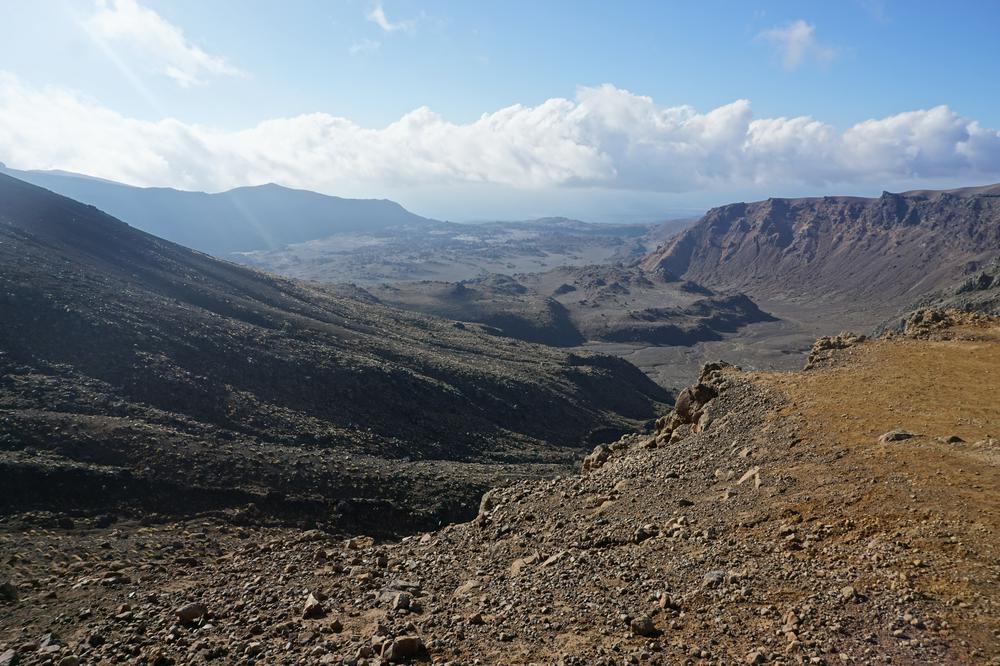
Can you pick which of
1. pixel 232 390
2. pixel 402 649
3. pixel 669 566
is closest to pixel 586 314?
pixel 232 390

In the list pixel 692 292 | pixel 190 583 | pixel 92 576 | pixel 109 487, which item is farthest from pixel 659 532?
pixel 692 292

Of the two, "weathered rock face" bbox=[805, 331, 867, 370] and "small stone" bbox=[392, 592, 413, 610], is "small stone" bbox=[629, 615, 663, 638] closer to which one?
"small stone" bbox=[392, 592, 413, 610]

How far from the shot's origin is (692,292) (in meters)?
193

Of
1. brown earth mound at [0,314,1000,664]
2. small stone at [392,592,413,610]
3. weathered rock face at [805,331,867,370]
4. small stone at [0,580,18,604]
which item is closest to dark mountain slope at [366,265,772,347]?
weathered rock face at [805,331,867,370]

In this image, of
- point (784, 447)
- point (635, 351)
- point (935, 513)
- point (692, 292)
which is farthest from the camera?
point (692, 292)

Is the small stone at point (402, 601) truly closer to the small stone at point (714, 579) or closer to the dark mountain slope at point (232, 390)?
the small stone at point (714, 579)

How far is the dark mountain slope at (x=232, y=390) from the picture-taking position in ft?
85.6

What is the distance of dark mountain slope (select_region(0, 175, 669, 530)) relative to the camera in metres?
26.1

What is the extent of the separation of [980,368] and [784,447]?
8.64m

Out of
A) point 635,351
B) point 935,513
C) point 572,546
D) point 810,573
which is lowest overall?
point 635,351

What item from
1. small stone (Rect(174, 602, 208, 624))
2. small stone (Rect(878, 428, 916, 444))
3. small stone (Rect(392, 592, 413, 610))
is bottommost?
small stone (Rect(174, 602, 208, 624))

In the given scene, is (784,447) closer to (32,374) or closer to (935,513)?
(935,513)

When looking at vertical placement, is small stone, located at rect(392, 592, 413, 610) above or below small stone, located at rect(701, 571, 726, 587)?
below

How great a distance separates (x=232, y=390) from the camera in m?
37.1
